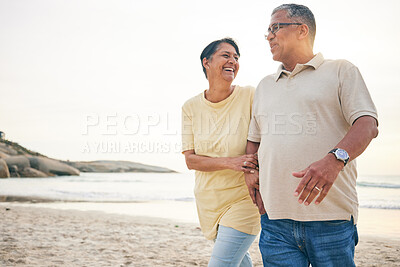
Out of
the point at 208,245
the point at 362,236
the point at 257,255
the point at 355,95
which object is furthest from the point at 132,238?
the point at 355,95

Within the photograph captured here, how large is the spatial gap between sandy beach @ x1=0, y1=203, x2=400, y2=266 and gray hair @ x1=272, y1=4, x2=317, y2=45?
150 inches

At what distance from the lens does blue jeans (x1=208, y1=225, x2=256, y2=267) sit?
8.91 ft

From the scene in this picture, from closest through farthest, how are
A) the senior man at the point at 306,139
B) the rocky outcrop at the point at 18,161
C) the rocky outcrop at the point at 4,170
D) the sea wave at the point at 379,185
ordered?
the senior man at the point at 306,139
the sea wave at the point at 379,185
the rocky outcrop at the point at 4,170
the rocky outcrop at the point at 18,161

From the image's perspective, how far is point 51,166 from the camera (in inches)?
1120

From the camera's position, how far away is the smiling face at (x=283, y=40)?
2.35 metres

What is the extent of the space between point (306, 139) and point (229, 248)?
1.01 meters

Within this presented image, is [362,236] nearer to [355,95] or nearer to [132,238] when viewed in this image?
[132,238]

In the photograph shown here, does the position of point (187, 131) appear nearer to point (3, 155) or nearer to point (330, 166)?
point (330, 166)

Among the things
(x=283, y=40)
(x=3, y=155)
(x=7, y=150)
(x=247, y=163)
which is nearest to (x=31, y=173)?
(x=3, y=155)

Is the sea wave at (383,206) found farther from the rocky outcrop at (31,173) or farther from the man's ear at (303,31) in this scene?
the rocky outcrop at (31,173)

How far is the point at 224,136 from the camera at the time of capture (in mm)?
2949

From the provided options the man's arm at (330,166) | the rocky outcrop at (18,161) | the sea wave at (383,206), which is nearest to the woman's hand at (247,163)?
the man's arm at (330,166)

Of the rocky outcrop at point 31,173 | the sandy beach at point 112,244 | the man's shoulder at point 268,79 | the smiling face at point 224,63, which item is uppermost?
the smiling face at point 224,63

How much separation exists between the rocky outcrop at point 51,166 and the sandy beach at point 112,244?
19.9 meters
